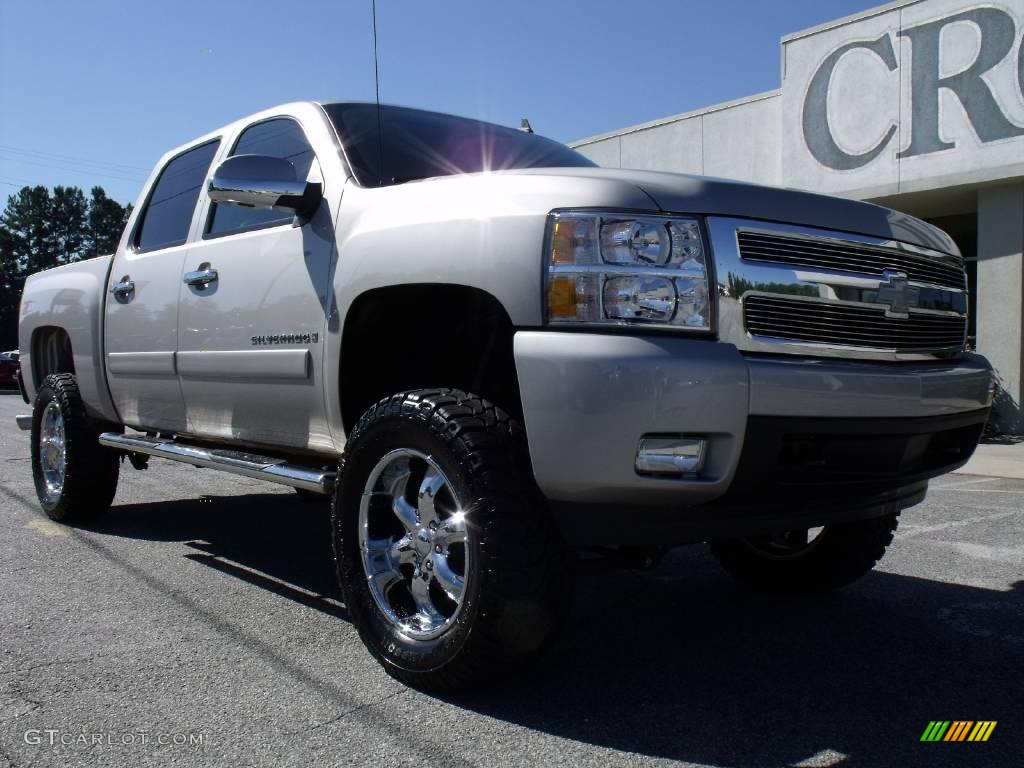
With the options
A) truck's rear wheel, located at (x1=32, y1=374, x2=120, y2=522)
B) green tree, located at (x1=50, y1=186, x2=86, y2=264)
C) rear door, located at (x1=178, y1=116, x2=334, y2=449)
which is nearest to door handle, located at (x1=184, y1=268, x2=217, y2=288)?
rear door, located at (x1=178, y1=116, x2=334, y2=449)

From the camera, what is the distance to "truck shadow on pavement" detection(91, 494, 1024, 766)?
2.51 meters

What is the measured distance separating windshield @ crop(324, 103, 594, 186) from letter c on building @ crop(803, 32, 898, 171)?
35.0 feet

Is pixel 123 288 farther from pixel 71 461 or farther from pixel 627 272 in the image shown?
pixel 627 272

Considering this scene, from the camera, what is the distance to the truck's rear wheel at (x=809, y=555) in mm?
3795

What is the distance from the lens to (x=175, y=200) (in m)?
4.94

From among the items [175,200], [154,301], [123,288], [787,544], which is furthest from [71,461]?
[787,544]

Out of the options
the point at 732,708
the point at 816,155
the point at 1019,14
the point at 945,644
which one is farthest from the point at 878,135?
the point at 732,708

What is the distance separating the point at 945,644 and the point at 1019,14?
37.6 feet

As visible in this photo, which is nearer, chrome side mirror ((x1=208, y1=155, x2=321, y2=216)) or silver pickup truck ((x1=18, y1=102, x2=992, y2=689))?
silver pickup truck ((x1=18, y1=102, x2=992, y2=689))

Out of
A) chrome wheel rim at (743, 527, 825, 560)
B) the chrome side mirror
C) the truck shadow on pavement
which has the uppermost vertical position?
Answer: the chrome side mirror

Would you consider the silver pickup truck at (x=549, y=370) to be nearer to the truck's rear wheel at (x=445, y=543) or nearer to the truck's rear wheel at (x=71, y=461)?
the truck's rear wheel at (x=445, y=543)

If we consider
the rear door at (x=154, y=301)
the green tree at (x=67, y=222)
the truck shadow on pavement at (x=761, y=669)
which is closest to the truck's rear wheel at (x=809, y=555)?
the truck shadow on pavement at (x=761, y=669)

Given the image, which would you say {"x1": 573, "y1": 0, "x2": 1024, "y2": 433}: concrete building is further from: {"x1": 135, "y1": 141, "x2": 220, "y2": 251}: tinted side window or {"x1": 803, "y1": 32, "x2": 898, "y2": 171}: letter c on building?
{"x1": 135, "y1": 141, "x2": 220, "y2": 251}: tinted side window

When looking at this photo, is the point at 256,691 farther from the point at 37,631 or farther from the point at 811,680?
the point at 811,680
